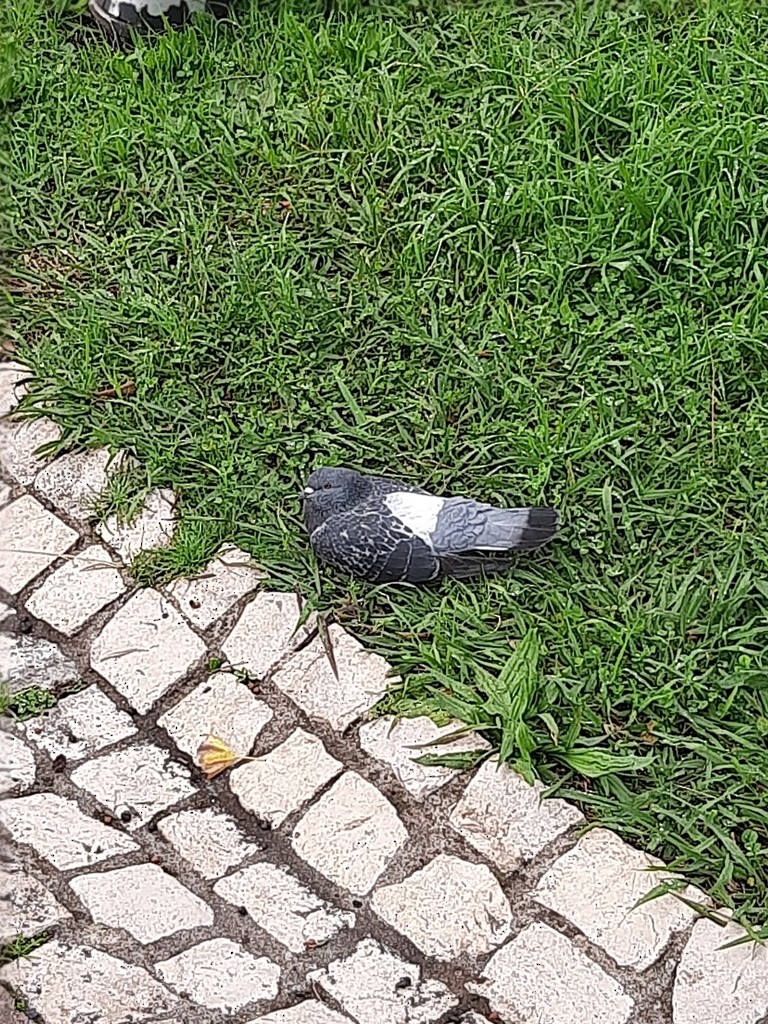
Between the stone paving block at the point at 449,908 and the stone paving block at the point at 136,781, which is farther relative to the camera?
the stone paving block at the point at 136,781

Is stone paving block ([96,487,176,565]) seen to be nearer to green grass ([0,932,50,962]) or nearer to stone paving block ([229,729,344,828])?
stone paving block ([229,729,344,828])

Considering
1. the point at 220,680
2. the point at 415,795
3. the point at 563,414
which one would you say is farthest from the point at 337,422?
the point at 415,795

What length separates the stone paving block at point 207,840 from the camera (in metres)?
3.20

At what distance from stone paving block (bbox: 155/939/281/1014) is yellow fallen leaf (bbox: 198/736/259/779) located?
0.48 m

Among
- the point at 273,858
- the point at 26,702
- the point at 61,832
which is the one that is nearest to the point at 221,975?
the point at 273,858

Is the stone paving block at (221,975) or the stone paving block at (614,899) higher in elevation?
the stone paving block at (221,975)

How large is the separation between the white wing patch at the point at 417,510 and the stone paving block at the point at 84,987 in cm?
130

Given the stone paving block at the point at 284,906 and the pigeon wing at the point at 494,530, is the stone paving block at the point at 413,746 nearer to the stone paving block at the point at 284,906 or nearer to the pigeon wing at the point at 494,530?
the stone paving block at the point at 284,906

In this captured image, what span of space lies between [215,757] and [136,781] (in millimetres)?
198

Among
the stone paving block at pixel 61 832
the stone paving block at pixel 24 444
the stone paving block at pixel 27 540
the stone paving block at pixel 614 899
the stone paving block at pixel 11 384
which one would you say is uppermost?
the stone paving block at pixel 11 384

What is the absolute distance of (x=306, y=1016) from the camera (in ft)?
9.42

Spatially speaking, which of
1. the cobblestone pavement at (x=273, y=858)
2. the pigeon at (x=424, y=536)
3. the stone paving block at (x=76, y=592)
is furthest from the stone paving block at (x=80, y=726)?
the pigeon at (x=424, y=536)

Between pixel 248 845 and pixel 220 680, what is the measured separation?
493 mm

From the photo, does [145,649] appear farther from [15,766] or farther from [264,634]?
[15,766]
